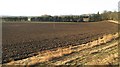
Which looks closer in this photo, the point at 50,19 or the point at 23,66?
the point at 23,66

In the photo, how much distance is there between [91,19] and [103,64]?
101843 millimetres

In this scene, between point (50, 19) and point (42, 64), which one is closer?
point (42, 64)

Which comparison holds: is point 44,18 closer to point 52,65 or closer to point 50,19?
point 50,19

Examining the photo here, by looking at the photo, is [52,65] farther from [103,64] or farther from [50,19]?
[50,19]

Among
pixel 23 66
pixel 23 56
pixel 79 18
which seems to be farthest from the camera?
pixel 79 18

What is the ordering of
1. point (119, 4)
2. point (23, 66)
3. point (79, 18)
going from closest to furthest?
point (23, 66), point (119, 4), point (79, 18)

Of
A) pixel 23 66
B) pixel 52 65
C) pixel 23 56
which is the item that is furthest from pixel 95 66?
pixel 23 56

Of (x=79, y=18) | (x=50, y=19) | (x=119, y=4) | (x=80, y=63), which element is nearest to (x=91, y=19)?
(x=79, y=18)

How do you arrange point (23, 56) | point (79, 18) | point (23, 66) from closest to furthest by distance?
point (23, 66), point (23, 56), point (79, 18)

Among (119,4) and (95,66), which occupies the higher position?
(119,4)

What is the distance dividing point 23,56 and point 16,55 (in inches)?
24.6

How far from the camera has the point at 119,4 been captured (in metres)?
22.6

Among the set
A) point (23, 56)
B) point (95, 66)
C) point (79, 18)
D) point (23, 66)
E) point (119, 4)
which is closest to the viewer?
point (95, 66)

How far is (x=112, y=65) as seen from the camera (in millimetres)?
12883
